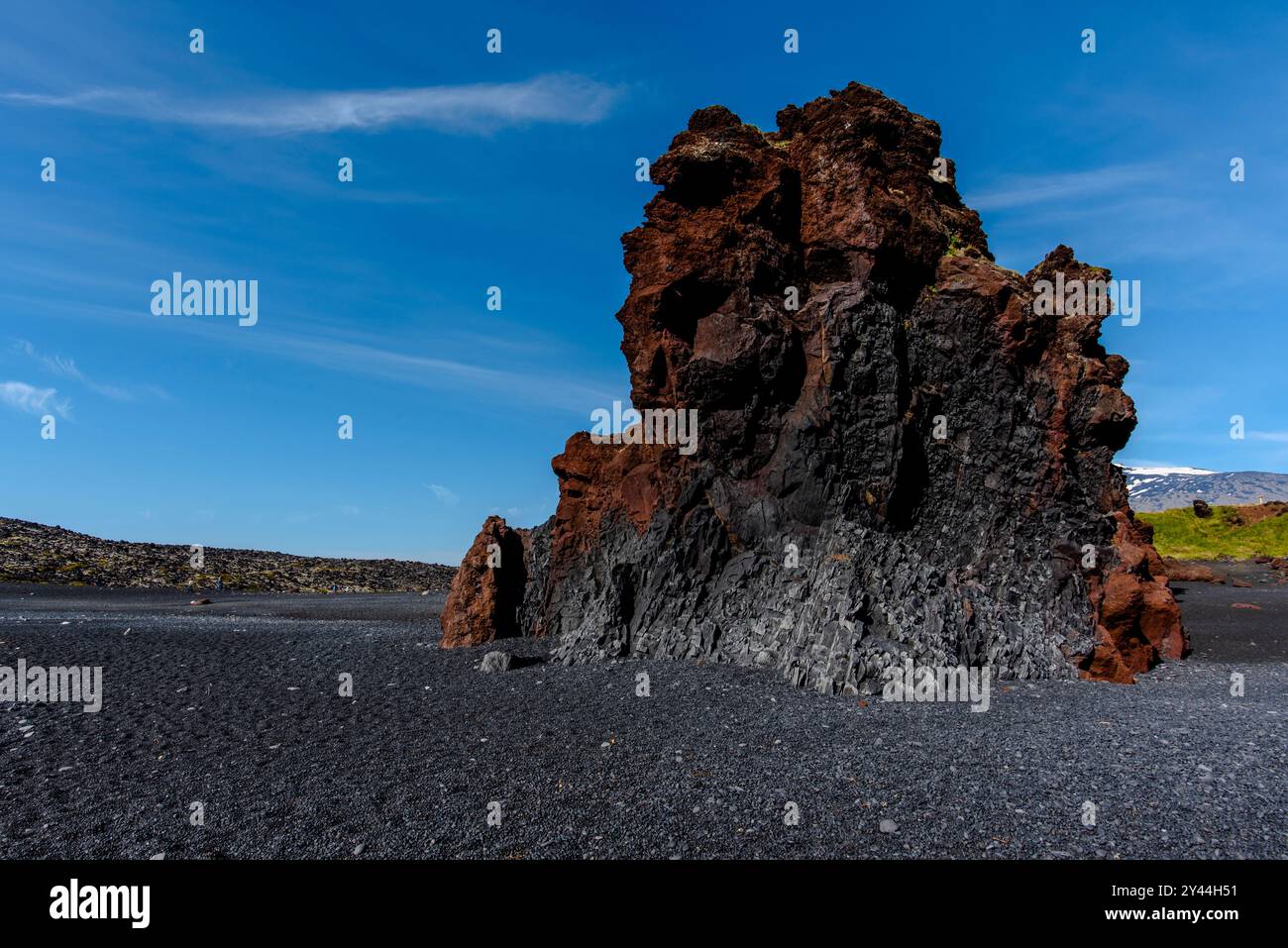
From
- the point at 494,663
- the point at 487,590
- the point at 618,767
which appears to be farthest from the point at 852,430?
the point at 618,767

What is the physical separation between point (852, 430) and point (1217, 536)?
201 feet

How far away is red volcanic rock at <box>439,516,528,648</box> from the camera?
2269 cm

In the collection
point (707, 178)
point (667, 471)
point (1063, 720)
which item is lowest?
point (1063, 720)

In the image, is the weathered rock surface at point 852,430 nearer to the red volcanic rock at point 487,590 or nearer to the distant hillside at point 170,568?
the red volcanic rock at point 487,590

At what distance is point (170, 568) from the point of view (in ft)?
160

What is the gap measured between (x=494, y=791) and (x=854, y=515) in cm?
1276

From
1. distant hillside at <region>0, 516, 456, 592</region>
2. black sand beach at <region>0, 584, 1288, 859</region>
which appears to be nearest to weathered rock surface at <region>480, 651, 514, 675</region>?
black sand beach at <region>0, 584, 1288, 859</region>

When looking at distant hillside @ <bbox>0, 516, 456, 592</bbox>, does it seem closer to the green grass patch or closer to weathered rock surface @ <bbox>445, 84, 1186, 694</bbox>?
weathered rock surface @ <bbox>445, 84, 1186, 694</bbox>

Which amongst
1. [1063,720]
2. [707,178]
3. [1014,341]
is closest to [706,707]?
[1063,720]

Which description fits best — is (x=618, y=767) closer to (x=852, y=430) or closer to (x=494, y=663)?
(x=494, y=663)

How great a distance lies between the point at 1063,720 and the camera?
42.4 ft

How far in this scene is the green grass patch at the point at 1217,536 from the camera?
57.0 m
